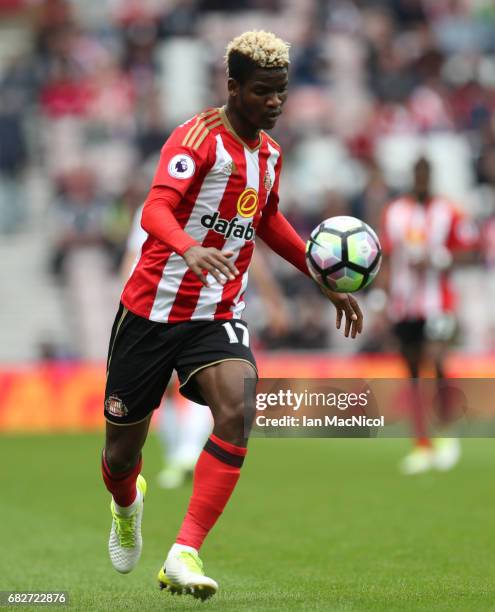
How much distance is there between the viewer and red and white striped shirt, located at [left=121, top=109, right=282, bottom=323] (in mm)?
5719

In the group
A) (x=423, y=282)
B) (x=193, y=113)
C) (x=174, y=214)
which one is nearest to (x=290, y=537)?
(x=174, y=214)

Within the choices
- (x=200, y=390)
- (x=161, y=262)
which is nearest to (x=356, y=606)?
Answer: (x=200, y=390)

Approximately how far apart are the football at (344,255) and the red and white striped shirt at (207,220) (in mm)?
315

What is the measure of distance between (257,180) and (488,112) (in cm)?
1686

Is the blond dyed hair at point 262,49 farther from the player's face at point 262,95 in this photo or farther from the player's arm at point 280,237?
the player's arm at point 280,237

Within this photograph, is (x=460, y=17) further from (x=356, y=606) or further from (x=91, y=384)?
(x=356, y=606)

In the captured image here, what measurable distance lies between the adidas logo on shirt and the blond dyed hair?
701 millimetres

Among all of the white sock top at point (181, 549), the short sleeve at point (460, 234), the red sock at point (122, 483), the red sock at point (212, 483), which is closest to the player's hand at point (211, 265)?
the red sock at point (212, 483)

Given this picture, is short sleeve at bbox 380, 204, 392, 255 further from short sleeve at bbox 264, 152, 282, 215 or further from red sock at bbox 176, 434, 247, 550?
red sock at bbox 176, 434, 247, 550

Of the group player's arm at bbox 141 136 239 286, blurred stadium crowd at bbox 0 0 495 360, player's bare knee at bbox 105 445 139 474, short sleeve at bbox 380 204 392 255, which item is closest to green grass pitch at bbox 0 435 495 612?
player's bare knee at bbox 105 445 139 474

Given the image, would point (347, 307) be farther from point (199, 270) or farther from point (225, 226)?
point (199, 270)

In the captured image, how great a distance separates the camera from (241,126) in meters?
5.80

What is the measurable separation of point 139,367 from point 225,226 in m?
0.74

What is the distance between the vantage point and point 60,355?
1833 centimetres
